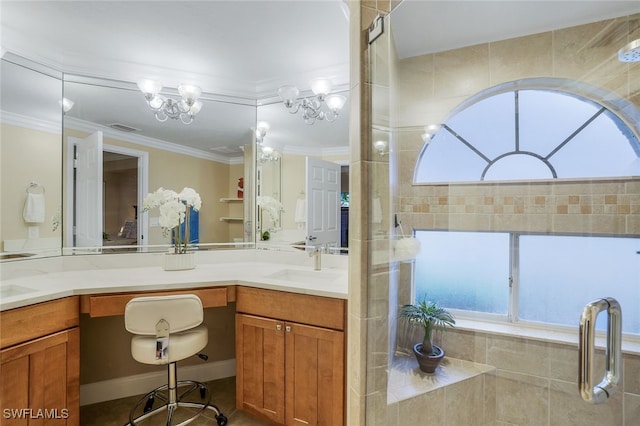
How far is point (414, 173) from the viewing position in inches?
61.4

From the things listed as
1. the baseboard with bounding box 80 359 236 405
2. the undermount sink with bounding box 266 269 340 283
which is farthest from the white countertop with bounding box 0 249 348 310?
the baseboard with bounding box 80 359 236 405

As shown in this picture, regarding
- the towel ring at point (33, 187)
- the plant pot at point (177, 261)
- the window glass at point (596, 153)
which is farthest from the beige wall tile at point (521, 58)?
the towel ring at point (33, 187)

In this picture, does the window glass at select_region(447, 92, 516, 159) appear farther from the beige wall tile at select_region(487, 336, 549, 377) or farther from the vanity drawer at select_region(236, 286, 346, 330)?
the vanity drawer at select_region(236, 286, 346, 330)

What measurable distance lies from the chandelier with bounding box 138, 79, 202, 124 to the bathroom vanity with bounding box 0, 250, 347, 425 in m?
1.22

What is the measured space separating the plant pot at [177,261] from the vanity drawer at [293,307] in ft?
1.79

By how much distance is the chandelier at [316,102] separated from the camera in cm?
213

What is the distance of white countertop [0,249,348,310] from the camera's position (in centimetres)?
157

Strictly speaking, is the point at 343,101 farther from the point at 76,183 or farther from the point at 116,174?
the point at 76,183

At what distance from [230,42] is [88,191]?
1.42 m

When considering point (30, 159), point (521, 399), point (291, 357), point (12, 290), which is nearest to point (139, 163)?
point (30, 159)

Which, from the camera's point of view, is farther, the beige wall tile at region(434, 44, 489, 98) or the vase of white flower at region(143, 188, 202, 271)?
the vase of white flower at region(143, 188, 202, 271)

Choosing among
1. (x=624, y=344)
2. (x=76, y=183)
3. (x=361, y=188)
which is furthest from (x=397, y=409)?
(x=76, y=183)

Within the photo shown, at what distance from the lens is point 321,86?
2.13 m

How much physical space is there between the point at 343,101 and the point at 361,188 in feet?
3.46
